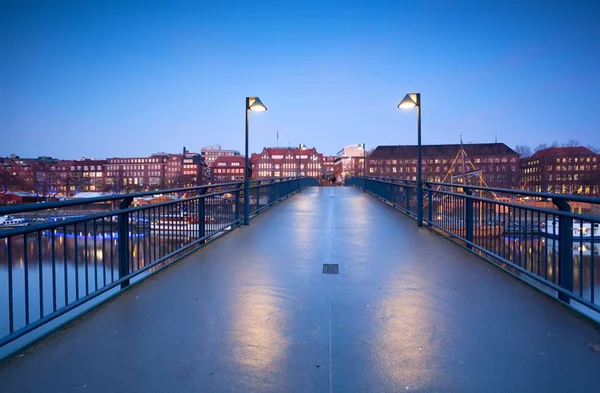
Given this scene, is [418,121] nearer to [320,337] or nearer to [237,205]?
[237,205]

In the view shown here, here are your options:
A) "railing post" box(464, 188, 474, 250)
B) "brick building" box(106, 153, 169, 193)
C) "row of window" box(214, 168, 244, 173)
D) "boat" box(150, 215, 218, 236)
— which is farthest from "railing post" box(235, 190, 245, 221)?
"brick building" box(106, 153, 169, 193)

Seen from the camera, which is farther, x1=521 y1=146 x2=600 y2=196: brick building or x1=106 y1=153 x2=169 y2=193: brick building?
x1=106 y1=153 x2=169 y2=193: brick building

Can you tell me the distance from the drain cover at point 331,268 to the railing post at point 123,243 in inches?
101

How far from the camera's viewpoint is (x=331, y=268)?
5.20 metres

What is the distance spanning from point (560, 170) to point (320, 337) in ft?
371

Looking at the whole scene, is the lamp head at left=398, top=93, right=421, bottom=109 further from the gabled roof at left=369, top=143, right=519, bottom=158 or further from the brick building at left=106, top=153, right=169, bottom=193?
the brick building at left=106, top=153, right=169, bottom=193

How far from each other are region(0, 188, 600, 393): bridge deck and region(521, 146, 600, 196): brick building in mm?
80068

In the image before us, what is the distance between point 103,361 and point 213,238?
5132 mm

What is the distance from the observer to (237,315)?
351 cm

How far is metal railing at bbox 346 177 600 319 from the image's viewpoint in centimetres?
366

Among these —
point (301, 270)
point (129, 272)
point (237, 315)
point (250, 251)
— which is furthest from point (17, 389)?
point (250, 251)

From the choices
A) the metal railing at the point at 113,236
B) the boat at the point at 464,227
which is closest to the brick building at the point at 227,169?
the metal railing at the point at 113,236

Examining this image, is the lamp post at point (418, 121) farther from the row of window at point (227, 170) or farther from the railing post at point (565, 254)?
the row of window at point (227, 170)

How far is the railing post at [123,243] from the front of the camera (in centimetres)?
440
